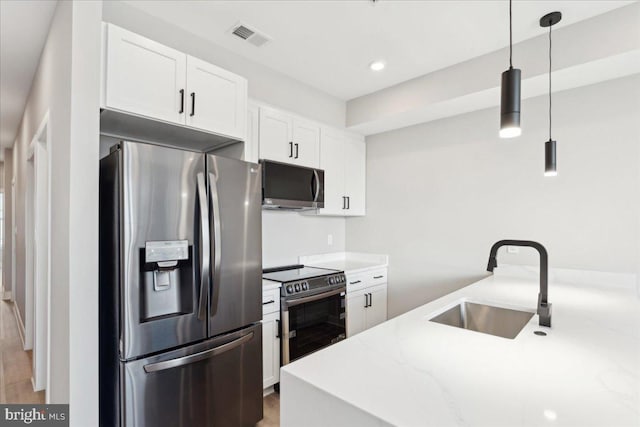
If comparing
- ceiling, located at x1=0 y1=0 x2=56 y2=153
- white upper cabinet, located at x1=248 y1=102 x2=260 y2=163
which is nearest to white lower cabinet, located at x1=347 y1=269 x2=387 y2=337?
white upper cabinet, located at x1=248 y1=102 x2=260 y2=163

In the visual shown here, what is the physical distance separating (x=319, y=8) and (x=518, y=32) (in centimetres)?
144

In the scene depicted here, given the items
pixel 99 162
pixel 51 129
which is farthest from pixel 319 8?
pixel 51 129

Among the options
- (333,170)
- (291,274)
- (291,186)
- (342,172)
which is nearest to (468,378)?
(291,274)

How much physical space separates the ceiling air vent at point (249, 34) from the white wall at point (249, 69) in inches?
10.9

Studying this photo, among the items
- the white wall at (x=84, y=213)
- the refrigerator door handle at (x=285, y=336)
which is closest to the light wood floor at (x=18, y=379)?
the refrigerator door handle at (x=285, y=336)

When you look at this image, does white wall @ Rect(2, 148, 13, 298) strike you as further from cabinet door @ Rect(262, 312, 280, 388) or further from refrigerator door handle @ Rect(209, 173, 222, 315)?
refrigerator door handle @ Rect(209, 173, 222, 315)

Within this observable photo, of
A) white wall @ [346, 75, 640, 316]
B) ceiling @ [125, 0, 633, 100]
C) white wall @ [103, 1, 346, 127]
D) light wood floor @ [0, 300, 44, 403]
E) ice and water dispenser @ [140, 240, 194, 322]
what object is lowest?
light wood floor @ [0, 300, 44, 403]

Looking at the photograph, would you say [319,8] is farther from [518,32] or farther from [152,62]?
[518,32]

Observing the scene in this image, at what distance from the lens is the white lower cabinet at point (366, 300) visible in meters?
3.14

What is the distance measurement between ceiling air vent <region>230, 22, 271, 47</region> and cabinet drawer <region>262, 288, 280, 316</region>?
1.91 meters

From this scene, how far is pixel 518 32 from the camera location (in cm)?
233

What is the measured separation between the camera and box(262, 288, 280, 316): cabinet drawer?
2357 millimetres

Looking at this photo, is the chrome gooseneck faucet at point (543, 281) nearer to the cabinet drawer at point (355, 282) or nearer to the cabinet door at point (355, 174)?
the cabinet drawer at point (355, 282)

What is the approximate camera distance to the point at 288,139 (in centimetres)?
297
